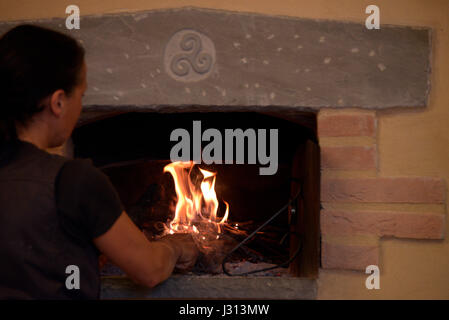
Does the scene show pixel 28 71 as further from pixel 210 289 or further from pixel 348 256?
pixel 348 256

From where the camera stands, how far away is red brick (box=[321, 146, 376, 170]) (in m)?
1.29

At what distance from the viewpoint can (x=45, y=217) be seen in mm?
810

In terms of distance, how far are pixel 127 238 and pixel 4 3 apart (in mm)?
1096

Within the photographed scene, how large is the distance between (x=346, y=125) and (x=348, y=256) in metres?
0.45

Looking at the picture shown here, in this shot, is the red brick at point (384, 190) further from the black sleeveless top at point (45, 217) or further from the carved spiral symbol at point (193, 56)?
the black sleeveless top at point (45, 217)

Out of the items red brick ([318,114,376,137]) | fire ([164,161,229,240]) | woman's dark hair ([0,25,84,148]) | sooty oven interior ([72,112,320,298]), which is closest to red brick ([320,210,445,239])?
sooty oven interior ([72,112,320,298])

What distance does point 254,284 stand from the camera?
4.43 feet

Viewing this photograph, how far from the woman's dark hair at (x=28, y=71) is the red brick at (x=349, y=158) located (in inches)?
33.5

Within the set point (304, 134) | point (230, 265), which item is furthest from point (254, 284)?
point (304, 134)

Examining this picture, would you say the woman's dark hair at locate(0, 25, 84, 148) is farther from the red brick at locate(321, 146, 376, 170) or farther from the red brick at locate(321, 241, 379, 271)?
the red brick at locate(321, 241, 379, 271)

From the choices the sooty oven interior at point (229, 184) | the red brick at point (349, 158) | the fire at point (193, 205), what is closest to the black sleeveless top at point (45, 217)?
the sooty oven interior at point (229, 184)

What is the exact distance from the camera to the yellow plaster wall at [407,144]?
1276 mm
